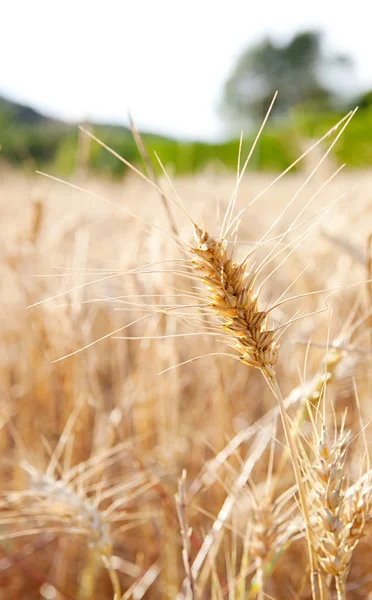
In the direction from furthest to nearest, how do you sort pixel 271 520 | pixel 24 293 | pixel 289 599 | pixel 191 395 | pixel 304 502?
pixel 191 395 < pixel 24 293 < pixel 289 599 < pixel 271 520 < pixel 304 502

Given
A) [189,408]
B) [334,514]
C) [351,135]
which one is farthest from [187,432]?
[351,135]

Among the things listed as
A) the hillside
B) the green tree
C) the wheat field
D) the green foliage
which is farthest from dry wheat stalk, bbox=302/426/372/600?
the green tree

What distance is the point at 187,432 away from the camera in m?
1.14

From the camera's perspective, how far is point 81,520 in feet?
1.70

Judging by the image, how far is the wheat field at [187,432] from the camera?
40 cm

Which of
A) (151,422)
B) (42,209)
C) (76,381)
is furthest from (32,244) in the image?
(151,422)

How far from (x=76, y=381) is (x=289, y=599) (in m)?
0.49

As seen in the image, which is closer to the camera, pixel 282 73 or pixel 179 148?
pixel 179 148

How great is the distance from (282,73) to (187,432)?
20453mm

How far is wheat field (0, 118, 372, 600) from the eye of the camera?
15.7 inches

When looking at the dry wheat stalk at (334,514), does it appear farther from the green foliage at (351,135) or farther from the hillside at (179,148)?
the green foliage at (351,135)

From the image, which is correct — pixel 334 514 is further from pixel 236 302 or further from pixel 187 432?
pixel 187 432

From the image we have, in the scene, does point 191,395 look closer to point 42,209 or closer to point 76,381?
point 76,381

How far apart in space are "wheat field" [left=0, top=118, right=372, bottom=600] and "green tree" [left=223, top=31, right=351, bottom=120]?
→ 18.3 metres
